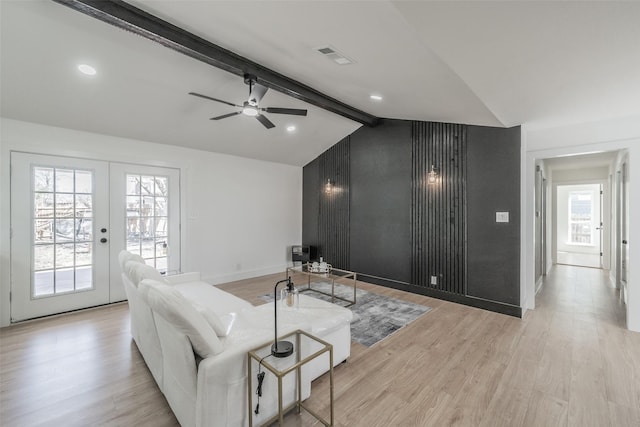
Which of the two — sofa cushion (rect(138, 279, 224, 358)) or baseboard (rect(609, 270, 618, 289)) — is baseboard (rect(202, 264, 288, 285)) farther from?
baseboard (rect(609, 270, 618, 289))

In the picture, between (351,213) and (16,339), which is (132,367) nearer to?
(16,339)

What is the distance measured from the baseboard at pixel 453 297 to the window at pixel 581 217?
7502mm

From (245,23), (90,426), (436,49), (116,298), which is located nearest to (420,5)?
(436,49)

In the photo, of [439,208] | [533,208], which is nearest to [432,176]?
[439,208]

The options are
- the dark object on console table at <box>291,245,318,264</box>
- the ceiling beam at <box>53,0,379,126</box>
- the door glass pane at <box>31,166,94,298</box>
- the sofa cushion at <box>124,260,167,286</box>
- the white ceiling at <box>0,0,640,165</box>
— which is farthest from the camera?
the dark object on console table at <box>291,245,318,264</box>

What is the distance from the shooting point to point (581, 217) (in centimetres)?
882

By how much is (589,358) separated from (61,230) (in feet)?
20.4

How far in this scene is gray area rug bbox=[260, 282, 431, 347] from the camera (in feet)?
10.2

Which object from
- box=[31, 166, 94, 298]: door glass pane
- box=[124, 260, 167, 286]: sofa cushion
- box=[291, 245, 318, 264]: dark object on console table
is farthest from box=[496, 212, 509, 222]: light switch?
box=[31, 166, 94, 298]: door glass pane

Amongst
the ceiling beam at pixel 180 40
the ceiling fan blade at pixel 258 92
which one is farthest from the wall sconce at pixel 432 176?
the ceiling fan blade at pixel 258 92

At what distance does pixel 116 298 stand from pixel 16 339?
120cm

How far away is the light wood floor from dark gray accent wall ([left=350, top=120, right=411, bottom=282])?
5.22 ft

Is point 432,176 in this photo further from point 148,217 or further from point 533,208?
point 148,217

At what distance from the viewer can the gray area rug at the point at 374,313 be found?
10.2ft
